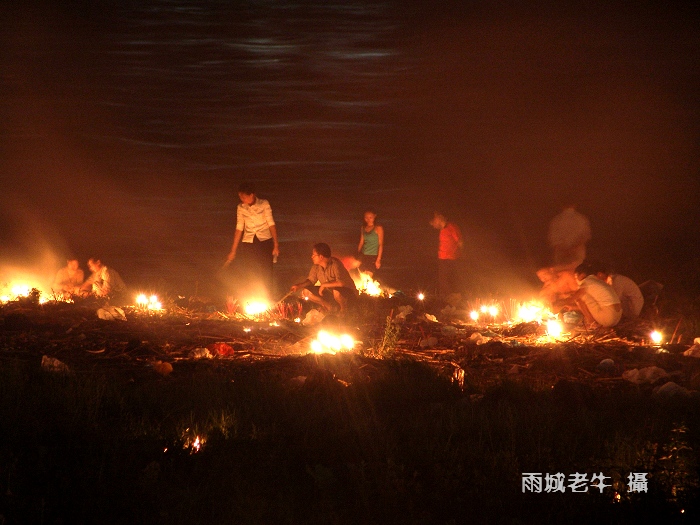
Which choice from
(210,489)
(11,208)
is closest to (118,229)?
(11,208)

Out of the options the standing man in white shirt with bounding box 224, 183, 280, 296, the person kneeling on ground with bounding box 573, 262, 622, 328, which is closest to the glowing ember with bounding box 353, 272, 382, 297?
the standing man in white shirt with bounding box 224, 183, 280, 296

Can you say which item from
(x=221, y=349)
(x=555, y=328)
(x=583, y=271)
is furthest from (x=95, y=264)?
(x=583, y=271)

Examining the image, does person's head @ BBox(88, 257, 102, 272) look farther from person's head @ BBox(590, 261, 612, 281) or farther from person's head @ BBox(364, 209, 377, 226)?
person's head @ BBox(590, 261, 612, 281)

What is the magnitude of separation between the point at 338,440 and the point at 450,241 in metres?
8.70

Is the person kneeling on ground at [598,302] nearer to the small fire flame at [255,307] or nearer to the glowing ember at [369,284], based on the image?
the small fire flame at [255,307]

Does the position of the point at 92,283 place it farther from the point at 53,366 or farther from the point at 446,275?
the point at 53,366

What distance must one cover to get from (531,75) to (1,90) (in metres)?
14.6

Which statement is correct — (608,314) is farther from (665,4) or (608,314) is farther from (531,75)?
(665,4)

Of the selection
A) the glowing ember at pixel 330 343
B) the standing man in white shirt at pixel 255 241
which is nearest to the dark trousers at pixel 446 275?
the standing man in white shirt at pixel 255 241

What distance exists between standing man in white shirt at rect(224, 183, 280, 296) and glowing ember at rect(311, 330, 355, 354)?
2.73 metres

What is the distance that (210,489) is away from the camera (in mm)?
4594

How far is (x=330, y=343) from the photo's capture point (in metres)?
8.77

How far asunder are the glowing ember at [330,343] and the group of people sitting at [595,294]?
108 inches

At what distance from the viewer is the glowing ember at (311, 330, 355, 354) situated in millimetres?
8609
